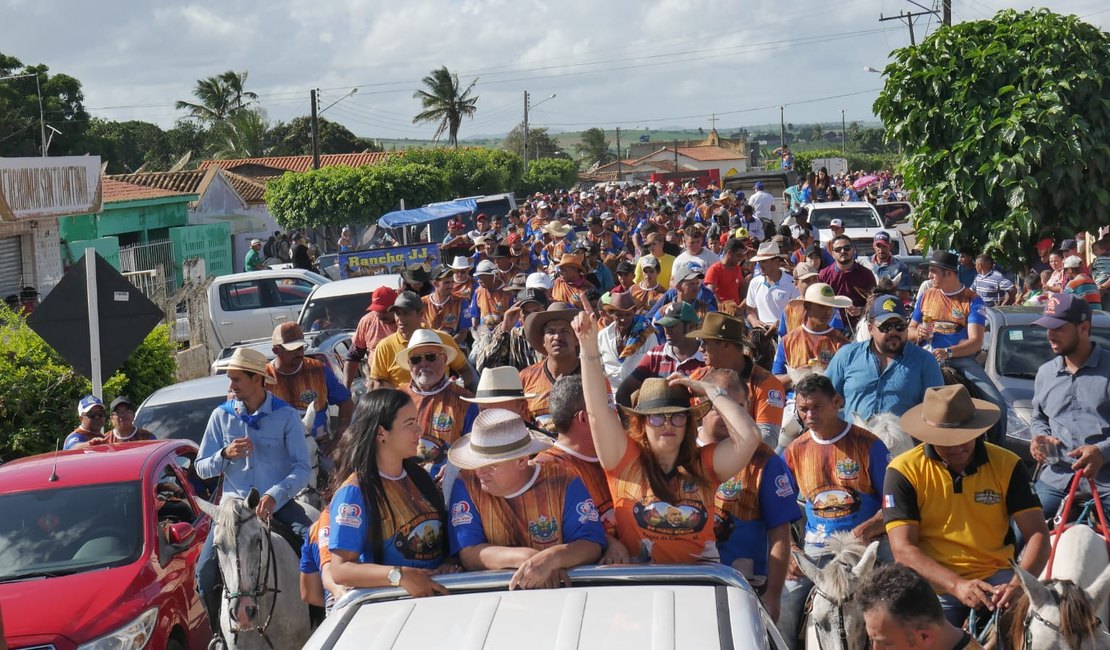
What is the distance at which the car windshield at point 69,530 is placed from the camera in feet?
22.8

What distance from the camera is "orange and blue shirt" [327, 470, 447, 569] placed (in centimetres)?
477

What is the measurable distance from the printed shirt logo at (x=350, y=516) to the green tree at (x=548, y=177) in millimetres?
65544

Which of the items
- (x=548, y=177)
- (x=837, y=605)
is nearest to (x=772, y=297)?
(x=837, y=605)

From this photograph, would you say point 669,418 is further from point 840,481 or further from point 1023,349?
point 1023,349

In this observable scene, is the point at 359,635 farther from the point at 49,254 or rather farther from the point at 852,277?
the point at 49,254

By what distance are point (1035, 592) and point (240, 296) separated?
17.9 m

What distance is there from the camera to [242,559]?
20.0ft

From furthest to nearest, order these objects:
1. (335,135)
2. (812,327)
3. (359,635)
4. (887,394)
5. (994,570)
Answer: (335,135) < (812,327) < (887,394) < (994,570) < (359,635)

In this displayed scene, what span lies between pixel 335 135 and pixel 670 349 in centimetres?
8027

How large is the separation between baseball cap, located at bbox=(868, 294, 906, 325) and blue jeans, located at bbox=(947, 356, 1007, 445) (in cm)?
59

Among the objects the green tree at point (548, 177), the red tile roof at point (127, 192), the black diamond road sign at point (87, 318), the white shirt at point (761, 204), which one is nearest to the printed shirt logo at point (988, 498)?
the black diamond road sign at point (87, 318)

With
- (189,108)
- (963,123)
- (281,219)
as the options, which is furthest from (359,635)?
(189,108)

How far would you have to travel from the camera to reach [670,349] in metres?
8.08

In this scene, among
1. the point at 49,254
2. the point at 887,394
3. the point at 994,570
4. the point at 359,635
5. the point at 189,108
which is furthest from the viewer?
the point at 189,108
